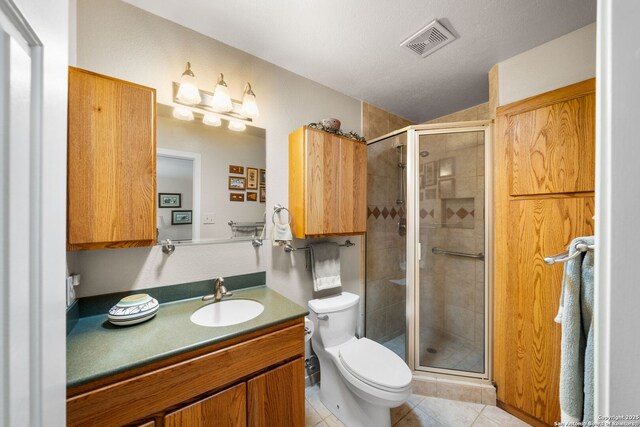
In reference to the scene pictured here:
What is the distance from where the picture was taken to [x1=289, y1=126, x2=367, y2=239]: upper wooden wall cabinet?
5.14ft

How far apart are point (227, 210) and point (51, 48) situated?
1120 millimetres

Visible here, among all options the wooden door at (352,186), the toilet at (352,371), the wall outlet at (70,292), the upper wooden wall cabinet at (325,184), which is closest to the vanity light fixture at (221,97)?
the upper wooden wall cabinet at (325,184)

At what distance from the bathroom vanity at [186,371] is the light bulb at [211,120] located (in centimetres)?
107

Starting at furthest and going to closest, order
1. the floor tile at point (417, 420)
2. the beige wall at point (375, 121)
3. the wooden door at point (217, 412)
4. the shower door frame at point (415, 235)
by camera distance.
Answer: the beige wall at point (375, 121), the shower door frame at point (415, 235), the floor tile at point (417, 420), the wooden door at point (217, 412)

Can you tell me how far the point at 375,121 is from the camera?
7.45 feet

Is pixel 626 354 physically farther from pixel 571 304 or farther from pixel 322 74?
pixel 322 74

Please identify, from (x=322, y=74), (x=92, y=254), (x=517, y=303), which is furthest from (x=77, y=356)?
(x=517, y=303)

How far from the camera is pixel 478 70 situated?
5.68 ft

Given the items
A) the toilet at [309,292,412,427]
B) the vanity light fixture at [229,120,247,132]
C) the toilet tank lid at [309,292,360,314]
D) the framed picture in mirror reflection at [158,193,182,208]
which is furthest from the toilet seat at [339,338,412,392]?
the vanity light fixture at [229,120,247,132]

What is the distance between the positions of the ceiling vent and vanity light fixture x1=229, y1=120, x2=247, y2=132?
1.13m

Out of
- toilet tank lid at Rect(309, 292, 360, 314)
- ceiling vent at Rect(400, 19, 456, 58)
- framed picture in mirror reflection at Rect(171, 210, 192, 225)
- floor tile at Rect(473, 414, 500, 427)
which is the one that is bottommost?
floor tile at Rect(473, 414, 500, 427)

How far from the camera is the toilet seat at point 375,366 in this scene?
124cm

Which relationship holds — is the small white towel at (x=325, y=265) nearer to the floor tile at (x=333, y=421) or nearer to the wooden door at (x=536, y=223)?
the floor tile at (x=333, y=421)

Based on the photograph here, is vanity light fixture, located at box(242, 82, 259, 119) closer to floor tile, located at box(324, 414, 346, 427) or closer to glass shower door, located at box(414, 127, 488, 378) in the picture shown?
glass shower door, located at box(414, 127, 488, 378)
